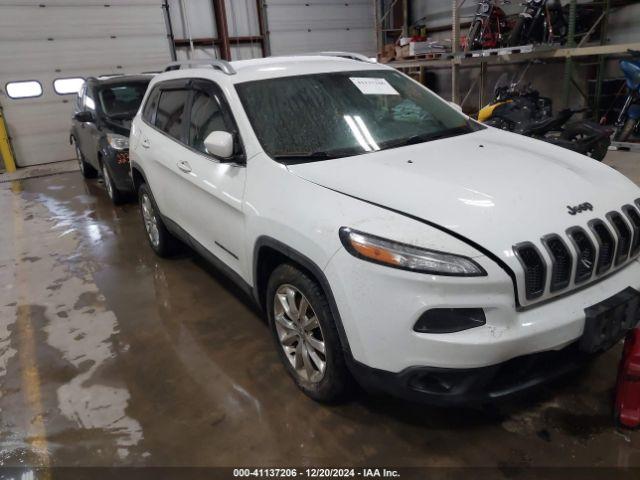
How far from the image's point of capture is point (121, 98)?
6.57 m

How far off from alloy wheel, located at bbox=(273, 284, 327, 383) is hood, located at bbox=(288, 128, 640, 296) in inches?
22.0

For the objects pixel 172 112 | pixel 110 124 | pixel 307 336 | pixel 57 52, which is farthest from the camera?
pixel 57 52

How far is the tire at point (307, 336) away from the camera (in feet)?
6.78

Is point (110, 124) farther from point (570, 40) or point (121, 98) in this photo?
point (570, 40)

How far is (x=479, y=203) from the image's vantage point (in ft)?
6.32

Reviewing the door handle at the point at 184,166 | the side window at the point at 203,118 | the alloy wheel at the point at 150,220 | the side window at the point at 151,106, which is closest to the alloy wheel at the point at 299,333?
the side window at the point at 203,118

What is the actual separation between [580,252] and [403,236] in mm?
680

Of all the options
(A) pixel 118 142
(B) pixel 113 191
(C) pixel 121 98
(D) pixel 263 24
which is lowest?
(B) pixel 113 191

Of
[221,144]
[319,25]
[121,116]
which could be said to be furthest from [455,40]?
[221,144]

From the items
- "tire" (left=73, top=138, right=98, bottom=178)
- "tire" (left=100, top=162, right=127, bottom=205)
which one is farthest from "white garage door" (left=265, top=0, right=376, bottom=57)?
"tire" (left=100, top=162, right=127, bottom=205)

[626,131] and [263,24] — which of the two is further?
[263,24]

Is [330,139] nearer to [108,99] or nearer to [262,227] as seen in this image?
[262,227]

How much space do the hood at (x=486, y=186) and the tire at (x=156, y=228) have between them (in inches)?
86.3

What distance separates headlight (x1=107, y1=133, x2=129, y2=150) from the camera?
18.6 feet
